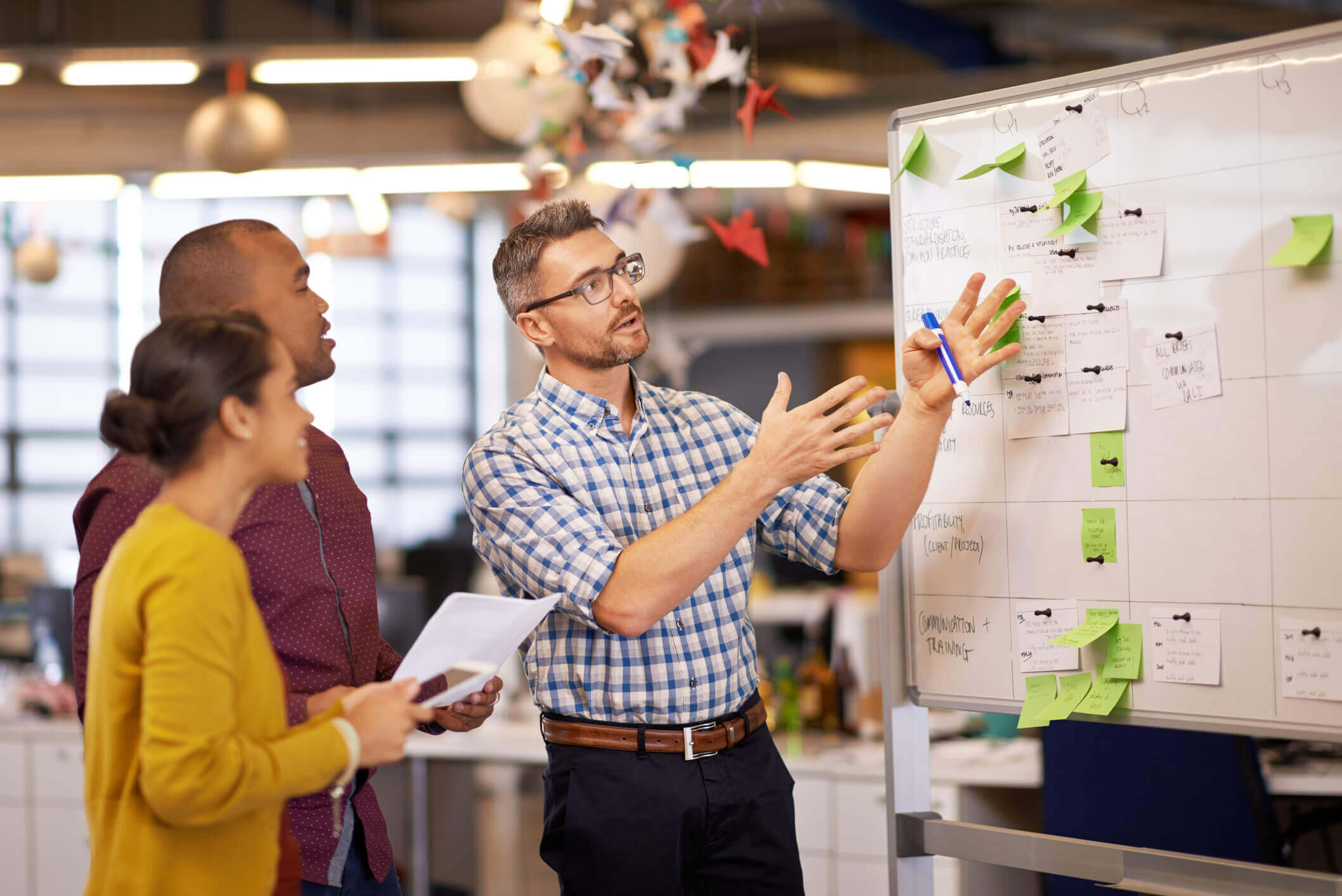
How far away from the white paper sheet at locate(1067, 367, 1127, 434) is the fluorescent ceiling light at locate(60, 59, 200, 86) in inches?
191

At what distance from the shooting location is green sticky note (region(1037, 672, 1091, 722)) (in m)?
1.88

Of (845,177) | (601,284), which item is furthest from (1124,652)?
(845,177)

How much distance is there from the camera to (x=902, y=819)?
84.7 inches

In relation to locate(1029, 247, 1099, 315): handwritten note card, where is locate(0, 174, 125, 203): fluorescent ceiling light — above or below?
above

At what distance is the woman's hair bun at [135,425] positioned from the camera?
1401 mm

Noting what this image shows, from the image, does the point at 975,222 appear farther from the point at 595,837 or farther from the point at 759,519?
the point at 595,837

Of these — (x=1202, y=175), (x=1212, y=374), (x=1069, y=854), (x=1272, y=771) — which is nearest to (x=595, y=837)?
(x=1069, y=854)

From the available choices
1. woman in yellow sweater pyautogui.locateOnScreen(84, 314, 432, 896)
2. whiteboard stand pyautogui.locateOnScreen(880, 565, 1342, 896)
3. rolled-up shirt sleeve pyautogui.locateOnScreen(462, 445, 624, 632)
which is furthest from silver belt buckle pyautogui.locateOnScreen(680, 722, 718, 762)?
woman in yellow sweater pyautogui.locateOnScreen(84, 314, 432, 896)

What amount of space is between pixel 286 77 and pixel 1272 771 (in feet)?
16.5

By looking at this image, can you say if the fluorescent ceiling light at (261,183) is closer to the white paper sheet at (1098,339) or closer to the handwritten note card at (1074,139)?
the handwritten note card at (1074,139)

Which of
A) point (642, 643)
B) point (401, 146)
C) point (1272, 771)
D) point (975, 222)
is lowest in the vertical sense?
point (1272, 771)

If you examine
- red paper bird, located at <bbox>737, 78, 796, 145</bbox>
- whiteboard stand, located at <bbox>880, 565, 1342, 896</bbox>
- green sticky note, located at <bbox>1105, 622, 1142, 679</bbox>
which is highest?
red paper bird, located at <bbox>737, 78, 796, 145</bbox>

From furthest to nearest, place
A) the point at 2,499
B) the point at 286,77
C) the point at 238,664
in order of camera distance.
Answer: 1. the point at 2,499
2. the point at 286,77
3. the point at 238,664

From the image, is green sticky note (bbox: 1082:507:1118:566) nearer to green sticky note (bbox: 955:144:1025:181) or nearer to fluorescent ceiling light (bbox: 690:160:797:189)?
green sticky note (bbox: 955:144:1025:181)
